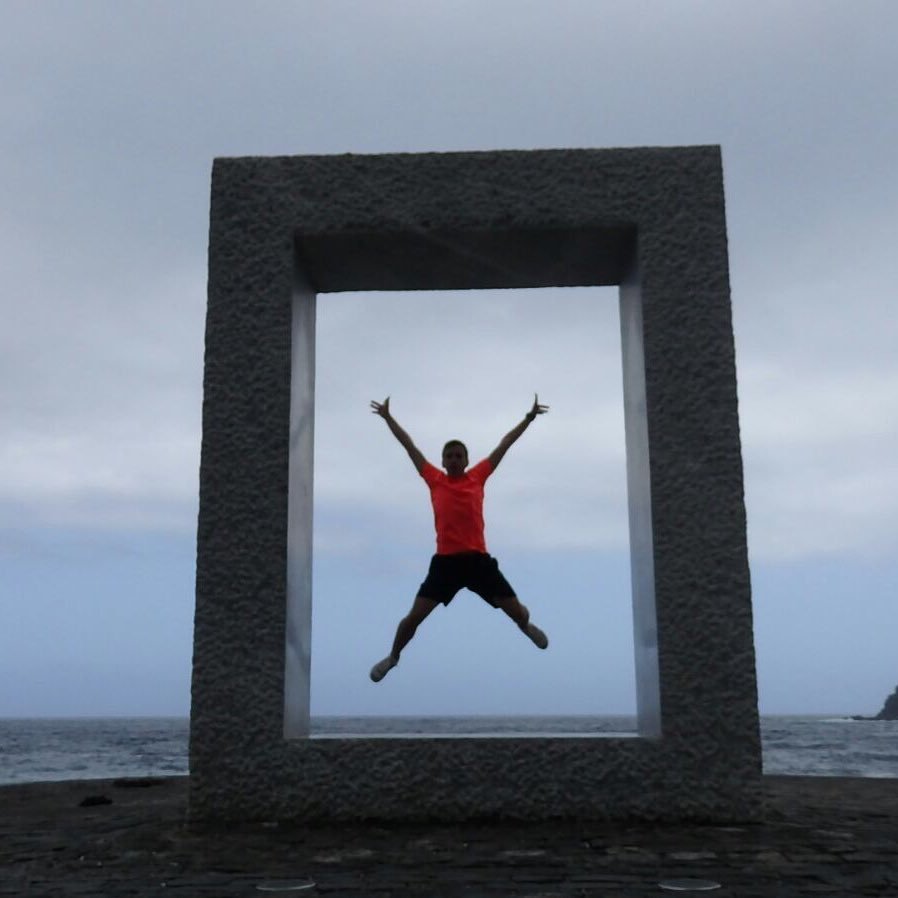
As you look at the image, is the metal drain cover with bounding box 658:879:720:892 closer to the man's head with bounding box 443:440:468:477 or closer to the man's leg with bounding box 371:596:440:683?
the man's leg with bounding box 371:596:440:683

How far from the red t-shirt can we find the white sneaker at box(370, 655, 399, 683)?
0.65 m

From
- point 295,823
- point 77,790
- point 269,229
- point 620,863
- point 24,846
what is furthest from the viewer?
point 77,790

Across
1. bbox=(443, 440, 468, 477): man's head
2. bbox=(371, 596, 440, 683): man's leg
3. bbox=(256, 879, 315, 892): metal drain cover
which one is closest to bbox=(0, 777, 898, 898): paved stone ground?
bbox=(256, 879, 315, 892): metal drain cover

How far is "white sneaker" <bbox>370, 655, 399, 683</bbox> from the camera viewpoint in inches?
202

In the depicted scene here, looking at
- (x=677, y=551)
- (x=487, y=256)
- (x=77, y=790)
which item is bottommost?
(x=77, y=790)

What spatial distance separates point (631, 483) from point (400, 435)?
1527mm

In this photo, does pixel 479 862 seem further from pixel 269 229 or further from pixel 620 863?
pixel 269 229

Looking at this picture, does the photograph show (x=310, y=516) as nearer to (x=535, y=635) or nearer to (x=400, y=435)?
(x=400, y=435)

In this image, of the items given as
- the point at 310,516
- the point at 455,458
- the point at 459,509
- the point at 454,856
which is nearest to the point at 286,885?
the point at 454,856

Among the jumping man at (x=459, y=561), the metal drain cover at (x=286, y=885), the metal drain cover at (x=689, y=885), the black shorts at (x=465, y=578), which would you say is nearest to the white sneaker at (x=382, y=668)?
the jumping man at (x=459, y=561)

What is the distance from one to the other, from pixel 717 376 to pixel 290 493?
243 centimetres

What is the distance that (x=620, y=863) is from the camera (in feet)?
11.2

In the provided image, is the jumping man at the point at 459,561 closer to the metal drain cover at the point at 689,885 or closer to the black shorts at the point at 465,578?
the black shorts at the point at 465,578

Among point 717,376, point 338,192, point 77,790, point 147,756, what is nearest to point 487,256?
point 338,192
